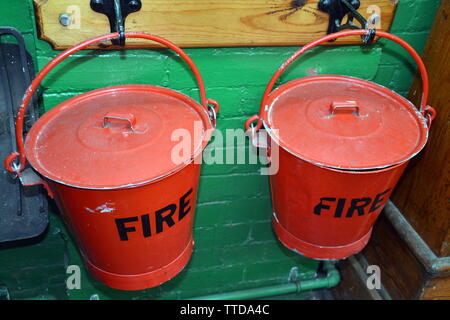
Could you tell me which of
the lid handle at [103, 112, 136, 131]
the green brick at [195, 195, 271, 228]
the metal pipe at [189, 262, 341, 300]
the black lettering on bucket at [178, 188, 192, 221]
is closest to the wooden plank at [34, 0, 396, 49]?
the lid handle at [103, 112, 136, 131]

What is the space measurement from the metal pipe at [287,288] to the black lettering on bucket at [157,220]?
3.31ft

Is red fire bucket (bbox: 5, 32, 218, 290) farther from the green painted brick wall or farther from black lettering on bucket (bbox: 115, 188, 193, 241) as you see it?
the green painted brick wall

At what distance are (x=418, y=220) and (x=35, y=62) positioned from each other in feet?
4.69

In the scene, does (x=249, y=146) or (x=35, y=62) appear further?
(x=249, y=146)

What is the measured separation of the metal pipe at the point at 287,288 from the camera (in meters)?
2.00

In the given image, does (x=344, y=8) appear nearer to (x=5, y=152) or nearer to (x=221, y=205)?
(x=221, y=205)

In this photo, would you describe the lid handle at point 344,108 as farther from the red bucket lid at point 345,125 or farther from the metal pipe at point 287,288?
the metal pipe at point 287,288

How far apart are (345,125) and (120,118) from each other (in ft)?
1.98

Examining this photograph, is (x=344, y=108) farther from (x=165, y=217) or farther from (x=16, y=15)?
(x=16, y=15)

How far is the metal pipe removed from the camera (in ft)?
6.55

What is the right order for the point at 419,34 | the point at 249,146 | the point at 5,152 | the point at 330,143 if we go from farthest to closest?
the point at 249,146
the point at 419,34
the point at 5,152
the point at 330,143

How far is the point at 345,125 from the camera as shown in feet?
3.74

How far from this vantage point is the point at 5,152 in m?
1.21
